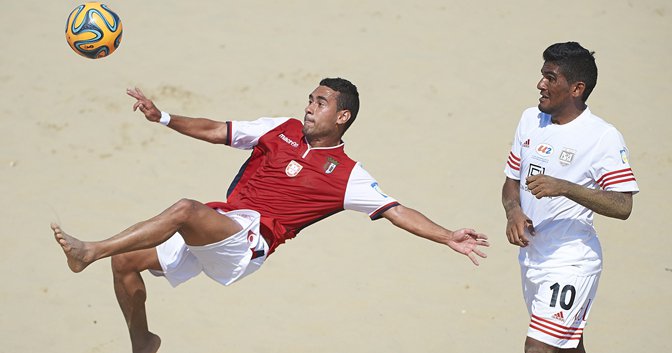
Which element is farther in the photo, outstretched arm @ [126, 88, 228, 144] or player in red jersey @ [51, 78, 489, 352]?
outstretched arm @ [126, 88, 228, 144]

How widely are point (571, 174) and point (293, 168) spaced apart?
6.83 ft

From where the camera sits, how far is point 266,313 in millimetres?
9961

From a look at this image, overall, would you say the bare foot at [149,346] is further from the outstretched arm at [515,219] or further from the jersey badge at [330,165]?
the outstretched arm at [515,219]

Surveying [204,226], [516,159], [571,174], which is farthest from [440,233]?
[204,226]

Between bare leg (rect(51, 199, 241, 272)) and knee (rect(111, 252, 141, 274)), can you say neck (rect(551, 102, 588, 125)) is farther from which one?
knee (rect(111, 252, 141, 274))

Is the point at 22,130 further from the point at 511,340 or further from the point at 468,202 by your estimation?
the point at 511,340

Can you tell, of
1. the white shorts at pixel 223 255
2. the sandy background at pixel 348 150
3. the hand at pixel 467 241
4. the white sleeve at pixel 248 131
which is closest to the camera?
the hand at pixel 467 241

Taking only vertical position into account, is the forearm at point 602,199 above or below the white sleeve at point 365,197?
above

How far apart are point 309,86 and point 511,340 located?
519 cm

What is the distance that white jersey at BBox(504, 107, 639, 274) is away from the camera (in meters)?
6.81

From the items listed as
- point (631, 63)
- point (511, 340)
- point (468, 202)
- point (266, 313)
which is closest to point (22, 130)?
point (266, 313)

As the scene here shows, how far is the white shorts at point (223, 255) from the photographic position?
739 cm

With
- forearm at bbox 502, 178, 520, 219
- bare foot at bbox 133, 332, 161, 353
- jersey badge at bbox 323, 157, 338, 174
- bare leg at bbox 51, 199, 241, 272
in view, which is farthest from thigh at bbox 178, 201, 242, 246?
forearm at bbox 502, 178, 520, 219

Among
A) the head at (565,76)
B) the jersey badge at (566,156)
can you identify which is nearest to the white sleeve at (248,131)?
the head at (565,76)
